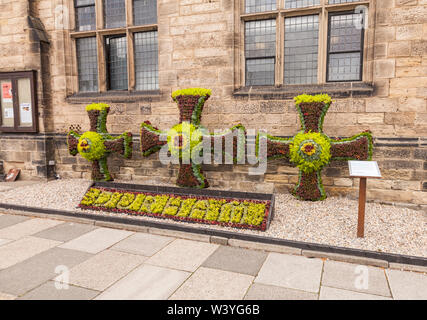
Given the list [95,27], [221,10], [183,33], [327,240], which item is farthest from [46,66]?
[327,240]

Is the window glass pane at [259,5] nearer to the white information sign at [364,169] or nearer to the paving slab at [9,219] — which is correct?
the white information sign at [364,169]

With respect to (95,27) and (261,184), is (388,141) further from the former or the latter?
(95,27)

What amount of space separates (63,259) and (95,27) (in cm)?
697

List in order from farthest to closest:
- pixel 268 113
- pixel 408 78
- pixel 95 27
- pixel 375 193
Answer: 1. pixel 95 27
2. pixel 268 113
3. pixel 375 193
4. pixel 408 78

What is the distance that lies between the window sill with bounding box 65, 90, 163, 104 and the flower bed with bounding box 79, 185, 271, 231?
2.76 metres

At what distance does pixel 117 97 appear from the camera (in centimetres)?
848

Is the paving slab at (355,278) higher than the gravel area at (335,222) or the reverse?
the reverse

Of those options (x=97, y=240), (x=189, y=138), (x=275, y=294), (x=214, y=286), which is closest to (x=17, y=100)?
(x=189, y=138)

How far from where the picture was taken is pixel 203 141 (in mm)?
6914

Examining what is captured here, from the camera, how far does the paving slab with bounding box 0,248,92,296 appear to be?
11.8 feet

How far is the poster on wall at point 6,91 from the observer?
9.23 meters

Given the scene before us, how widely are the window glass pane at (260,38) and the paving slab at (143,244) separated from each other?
4842 millimetres

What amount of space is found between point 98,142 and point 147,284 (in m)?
4.89

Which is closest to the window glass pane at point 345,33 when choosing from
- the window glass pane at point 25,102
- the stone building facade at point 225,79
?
the stone building facade at point 225,79
